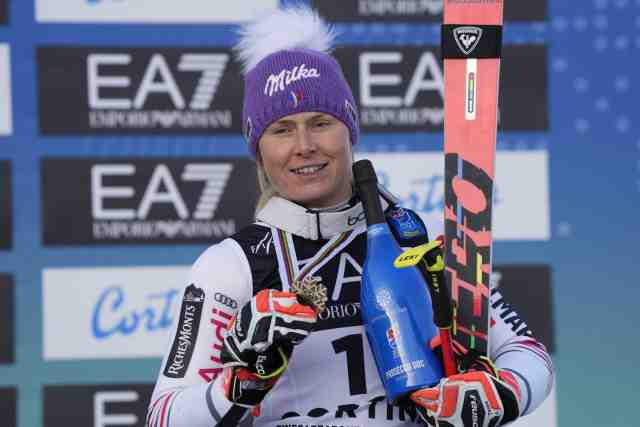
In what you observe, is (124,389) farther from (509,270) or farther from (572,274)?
(572,274)

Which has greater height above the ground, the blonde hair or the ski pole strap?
the ski pole strap

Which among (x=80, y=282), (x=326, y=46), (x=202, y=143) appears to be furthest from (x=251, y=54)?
(x=80, y=282)

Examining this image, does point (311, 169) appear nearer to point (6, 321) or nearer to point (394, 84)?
point (394, 84)

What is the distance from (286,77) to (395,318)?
0.50 meters

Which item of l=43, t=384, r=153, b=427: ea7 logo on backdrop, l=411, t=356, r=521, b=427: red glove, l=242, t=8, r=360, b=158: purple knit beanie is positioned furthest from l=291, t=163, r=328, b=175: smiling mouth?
l=43, t=384, r=153, b=427: ea7 logo on backdrop

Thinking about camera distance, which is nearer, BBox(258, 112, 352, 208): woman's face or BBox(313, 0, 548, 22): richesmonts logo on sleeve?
BBox(258, 112, 352, 208): woman's face

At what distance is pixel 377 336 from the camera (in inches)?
62.5

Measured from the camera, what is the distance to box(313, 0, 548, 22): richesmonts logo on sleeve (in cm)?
281

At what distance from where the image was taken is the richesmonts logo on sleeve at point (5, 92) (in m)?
2.72

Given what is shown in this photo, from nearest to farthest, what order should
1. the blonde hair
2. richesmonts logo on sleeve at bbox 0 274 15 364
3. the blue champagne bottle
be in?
the blue champagne bottle < the blonde hair < richesmonts logo on sleeve at bbox 0 274 15 364

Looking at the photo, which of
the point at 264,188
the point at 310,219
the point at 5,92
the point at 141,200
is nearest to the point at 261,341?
the point at 310,219

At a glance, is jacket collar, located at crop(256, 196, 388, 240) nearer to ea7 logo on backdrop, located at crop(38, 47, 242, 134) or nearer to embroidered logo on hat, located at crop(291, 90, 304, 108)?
embroidered logo on hat, located at crop(291, 90, 304, 108)

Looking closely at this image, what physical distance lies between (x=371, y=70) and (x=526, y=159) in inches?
21.2

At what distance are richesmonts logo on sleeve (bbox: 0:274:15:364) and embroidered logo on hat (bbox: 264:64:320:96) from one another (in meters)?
1.31
